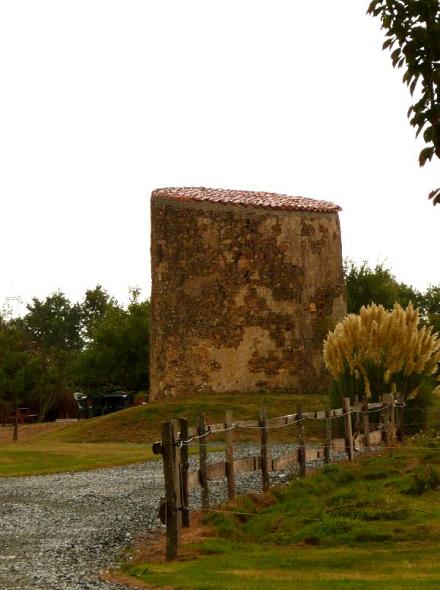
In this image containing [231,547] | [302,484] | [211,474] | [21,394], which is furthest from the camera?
[21,394]

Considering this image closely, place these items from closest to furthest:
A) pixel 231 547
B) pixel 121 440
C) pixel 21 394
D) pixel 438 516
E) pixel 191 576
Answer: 1. pixel 191 576
2. pixel 231 547
3. pixel 438 516
4. pixel 121 440
5. pixel 21 394

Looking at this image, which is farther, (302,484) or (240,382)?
(240,382)

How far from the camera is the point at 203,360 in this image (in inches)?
1096

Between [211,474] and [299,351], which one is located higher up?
[299,351]

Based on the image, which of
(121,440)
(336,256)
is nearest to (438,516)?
(121,440)

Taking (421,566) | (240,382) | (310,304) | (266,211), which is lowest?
(421,566)

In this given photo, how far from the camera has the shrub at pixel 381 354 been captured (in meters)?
19.7

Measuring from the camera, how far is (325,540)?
10.5 metres

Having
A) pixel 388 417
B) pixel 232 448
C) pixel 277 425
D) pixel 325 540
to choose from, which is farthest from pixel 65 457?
pixel 325 540

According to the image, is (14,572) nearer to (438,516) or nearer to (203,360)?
(438,516)

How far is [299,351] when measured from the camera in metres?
28.3

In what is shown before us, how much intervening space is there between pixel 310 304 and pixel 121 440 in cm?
648

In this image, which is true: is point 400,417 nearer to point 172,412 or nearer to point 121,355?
point 172,412

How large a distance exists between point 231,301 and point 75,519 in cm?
1523
